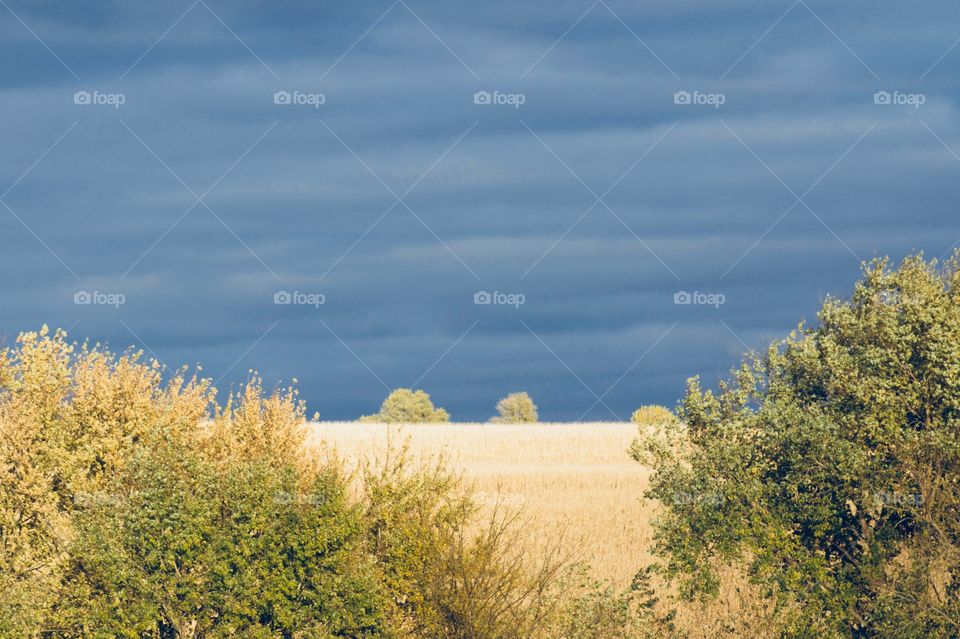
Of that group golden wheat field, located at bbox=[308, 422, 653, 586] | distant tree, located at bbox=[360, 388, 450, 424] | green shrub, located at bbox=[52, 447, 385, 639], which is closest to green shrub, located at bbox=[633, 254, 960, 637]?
golden wheat field, located at bbox=[308, 422, 653, 586]

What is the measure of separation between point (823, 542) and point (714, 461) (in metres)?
3.65

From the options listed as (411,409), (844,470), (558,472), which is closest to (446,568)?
(844,470)

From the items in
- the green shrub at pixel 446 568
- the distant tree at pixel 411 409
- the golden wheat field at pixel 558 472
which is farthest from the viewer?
the distant tree at pixel 411 409

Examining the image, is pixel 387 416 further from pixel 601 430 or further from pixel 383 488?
pixel 383 488

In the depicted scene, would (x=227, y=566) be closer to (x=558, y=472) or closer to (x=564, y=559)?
(x=564, y=559)

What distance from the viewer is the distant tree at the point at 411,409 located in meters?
192

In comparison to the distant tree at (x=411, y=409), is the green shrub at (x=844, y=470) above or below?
below

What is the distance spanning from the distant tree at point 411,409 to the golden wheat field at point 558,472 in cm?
6159

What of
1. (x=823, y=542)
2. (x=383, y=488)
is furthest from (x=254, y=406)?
(x=823, y=542)

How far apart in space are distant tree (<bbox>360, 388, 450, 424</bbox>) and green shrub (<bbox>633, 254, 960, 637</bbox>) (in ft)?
515

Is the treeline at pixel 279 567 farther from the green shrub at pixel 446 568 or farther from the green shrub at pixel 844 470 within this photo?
the green shrub at pixel 844 470

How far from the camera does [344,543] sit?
30.2 metres

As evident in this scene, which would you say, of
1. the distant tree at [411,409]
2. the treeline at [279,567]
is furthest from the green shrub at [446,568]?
the distant tree at [411,409]

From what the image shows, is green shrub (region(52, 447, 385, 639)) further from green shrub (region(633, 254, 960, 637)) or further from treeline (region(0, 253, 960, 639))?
green shrub (region(633, 254, 960, 637))
